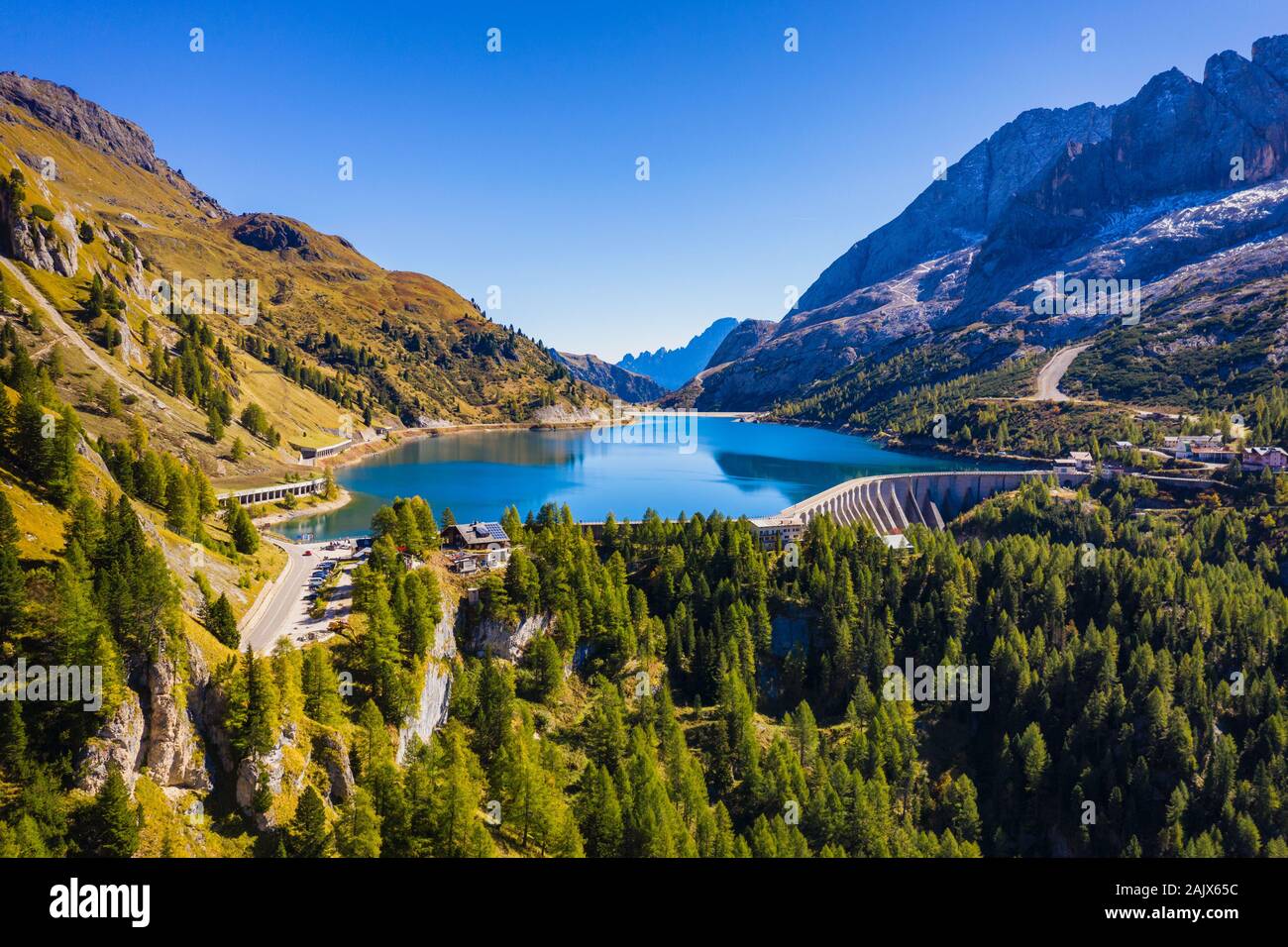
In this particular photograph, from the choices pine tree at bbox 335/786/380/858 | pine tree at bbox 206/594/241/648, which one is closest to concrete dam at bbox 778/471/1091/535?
pine tree at bbox 206/594/241/648

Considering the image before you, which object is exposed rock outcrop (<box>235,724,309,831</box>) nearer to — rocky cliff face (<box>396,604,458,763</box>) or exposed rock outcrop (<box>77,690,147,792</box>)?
exposed rock outcrop (<box>77,690,147,792</box>)

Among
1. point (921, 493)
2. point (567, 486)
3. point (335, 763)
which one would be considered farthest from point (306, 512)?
point (921, 493)

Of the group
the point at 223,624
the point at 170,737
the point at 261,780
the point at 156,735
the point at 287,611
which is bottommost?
the point at 261,780

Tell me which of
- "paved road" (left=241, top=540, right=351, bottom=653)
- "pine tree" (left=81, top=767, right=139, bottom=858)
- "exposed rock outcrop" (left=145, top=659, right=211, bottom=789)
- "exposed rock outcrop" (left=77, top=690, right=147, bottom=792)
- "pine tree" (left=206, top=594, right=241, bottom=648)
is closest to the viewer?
"pine tree" (left=81, top=767, right=139, bottom=858)

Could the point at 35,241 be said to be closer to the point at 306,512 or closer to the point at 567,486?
the point at 306,512

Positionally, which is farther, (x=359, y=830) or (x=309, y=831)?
(x=359, y=830)

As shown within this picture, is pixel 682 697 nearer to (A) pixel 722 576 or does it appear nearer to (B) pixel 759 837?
(A) pixel 722 576

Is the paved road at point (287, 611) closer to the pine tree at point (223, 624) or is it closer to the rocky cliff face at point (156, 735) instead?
the pine tree at point (223, 624)
